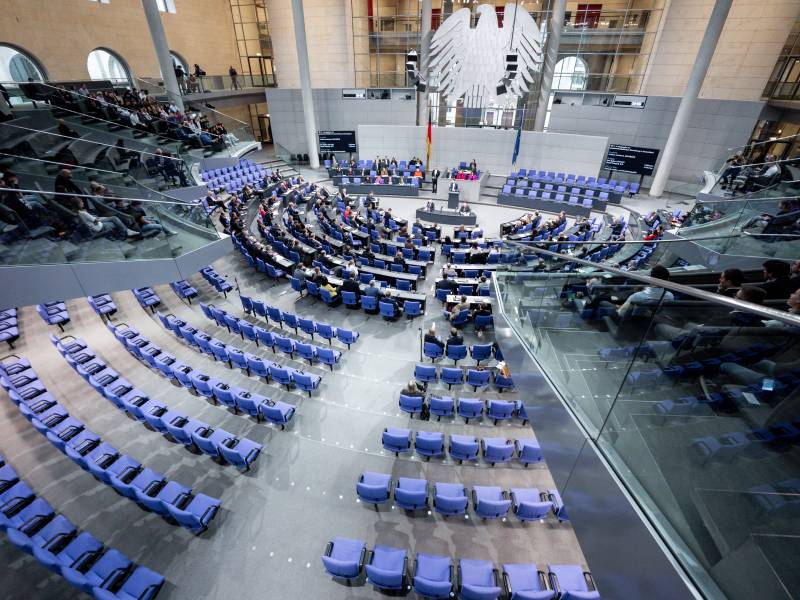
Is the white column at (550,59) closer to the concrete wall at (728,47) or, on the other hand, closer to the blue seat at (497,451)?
the concrete wall at (728,47)

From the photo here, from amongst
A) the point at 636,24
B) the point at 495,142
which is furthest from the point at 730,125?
the point at 495,142

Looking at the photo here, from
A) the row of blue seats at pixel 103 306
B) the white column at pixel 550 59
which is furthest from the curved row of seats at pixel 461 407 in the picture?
the white column at pixel 550 59

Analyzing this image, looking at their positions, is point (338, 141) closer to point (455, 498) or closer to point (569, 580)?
point (455, 498)

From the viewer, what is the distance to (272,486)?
22.5 ft

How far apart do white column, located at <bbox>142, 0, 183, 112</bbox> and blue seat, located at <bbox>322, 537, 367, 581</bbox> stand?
2185 centimetres

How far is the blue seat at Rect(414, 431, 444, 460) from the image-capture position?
700 centimetres

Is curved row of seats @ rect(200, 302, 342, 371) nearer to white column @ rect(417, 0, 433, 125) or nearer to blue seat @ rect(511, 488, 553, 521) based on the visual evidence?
blue seat @ rect(511, 488, 553, 521)

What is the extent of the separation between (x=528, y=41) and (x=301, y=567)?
20024mm

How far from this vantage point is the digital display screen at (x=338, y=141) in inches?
1027

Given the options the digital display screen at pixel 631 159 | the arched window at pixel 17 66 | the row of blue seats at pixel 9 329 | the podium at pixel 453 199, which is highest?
the arched window at pixel 17 66

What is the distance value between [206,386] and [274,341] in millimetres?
2073

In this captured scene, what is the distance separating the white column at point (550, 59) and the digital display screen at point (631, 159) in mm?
4534

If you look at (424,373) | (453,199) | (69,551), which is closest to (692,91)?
(453,199)

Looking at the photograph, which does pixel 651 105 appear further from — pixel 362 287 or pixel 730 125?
pixel 362 287
